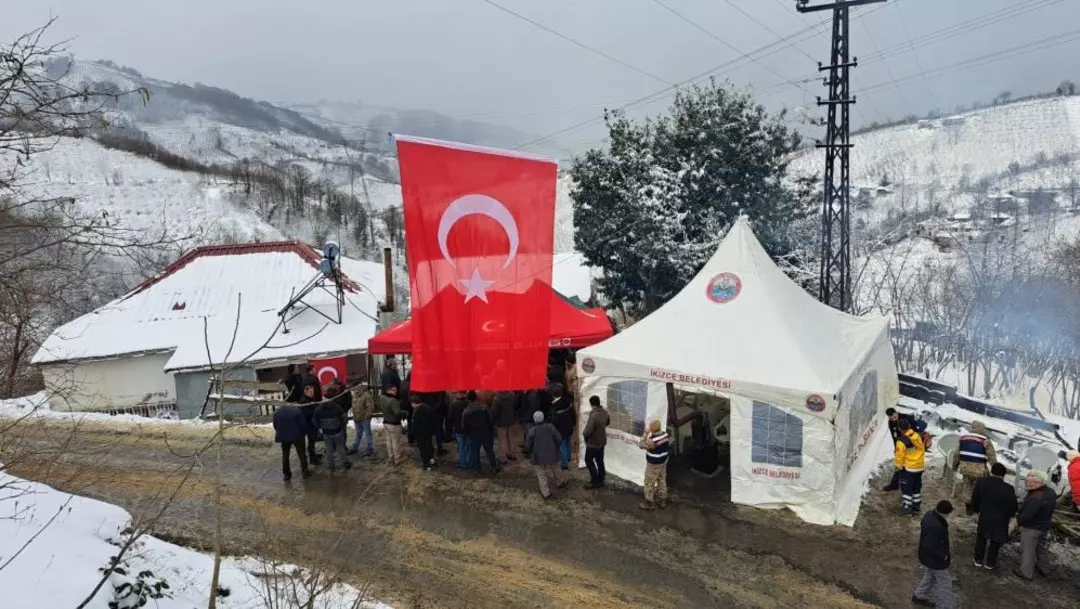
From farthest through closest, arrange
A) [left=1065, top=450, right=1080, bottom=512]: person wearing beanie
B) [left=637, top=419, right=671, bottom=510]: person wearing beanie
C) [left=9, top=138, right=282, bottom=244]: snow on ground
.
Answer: [left=9, top=138, right=282, bottom=244]: snow on ground < [left=637, top=419, right=671, bottom=510]: person wearing beanie < [left=1065, top=450, right=1080, bottom=512]: person wearing beanie

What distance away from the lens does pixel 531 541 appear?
8133mm

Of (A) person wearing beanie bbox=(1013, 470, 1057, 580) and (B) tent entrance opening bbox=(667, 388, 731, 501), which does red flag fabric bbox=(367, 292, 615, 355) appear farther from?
(A) person wearing beanie bbox=(1013, 470, 1057, 580)

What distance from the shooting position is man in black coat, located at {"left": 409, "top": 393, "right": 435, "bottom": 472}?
1001cm

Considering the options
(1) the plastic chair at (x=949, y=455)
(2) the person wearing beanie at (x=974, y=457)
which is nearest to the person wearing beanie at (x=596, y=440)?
(2) the person wearing beanie at (x=974, y=457)

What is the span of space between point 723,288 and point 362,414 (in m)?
6.36

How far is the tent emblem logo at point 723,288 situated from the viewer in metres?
9.97

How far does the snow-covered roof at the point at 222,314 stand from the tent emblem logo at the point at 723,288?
10.6 m

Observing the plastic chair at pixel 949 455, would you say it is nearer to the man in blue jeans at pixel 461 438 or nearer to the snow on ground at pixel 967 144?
the man in blue jeans at pixel 461 438

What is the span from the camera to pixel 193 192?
60.8m

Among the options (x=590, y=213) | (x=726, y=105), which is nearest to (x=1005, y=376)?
(x=726, y=105)

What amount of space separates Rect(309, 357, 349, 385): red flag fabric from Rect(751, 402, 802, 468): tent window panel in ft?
40.5

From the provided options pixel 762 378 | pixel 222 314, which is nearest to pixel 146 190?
pixel 222 314

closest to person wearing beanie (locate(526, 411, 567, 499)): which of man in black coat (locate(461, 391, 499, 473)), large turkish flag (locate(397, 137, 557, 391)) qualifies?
large turkish flag (locate(397, 137, 557, 391))

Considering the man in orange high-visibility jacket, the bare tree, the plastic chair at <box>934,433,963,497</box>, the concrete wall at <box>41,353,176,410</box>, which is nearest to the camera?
the bare tree
